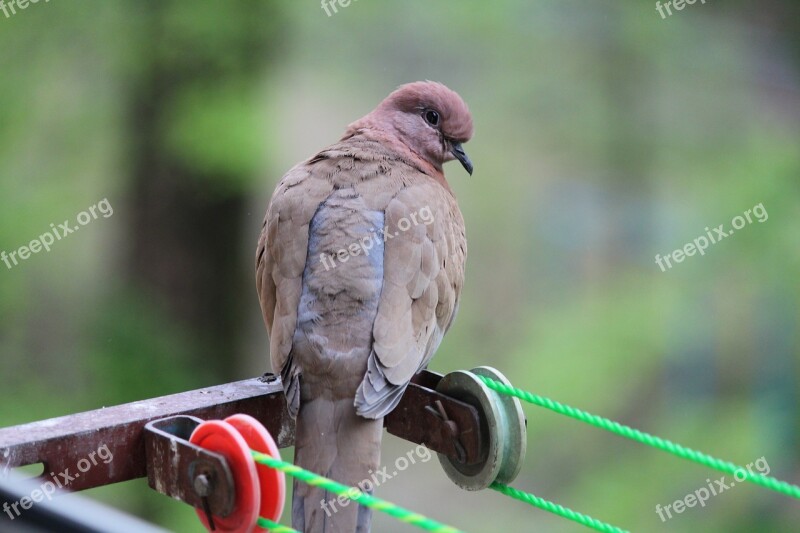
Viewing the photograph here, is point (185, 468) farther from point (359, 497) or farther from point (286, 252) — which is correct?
point (286, 252)

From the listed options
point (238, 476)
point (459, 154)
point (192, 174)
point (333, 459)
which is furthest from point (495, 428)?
point (192, 174)

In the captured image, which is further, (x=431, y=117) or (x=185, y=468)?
(x=431, y=117)

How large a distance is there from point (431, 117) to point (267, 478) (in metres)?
2.44

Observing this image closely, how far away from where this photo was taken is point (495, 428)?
2.42 metres

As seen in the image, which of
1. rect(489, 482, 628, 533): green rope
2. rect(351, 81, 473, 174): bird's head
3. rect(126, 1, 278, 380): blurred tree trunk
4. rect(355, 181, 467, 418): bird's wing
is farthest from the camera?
rect(126, 1, 278, 380): blurred tree trunk

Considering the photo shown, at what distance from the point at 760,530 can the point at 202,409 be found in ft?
17.7

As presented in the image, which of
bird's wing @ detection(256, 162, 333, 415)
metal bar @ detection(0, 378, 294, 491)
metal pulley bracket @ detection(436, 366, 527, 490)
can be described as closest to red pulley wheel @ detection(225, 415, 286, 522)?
metal bar @ detection(0, 378, 294, 491)

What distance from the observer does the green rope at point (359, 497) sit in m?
1.43

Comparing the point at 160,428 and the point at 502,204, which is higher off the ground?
the point at 160,428

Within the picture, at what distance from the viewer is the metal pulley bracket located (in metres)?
2.43

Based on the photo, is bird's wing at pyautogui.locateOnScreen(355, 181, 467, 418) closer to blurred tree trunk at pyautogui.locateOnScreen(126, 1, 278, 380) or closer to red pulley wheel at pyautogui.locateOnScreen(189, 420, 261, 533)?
red pulley wheel at pyautogui.locateOnScreen(189, 420, 261, 533)

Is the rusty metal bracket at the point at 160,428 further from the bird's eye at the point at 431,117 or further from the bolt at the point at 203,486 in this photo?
the bird's eye at the point at 431,117

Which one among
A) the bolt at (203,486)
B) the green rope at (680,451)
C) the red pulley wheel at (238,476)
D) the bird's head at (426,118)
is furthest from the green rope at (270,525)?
the bird's head at (426,118)

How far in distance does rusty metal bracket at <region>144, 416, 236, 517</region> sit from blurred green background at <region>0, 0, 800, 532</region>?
378cm
